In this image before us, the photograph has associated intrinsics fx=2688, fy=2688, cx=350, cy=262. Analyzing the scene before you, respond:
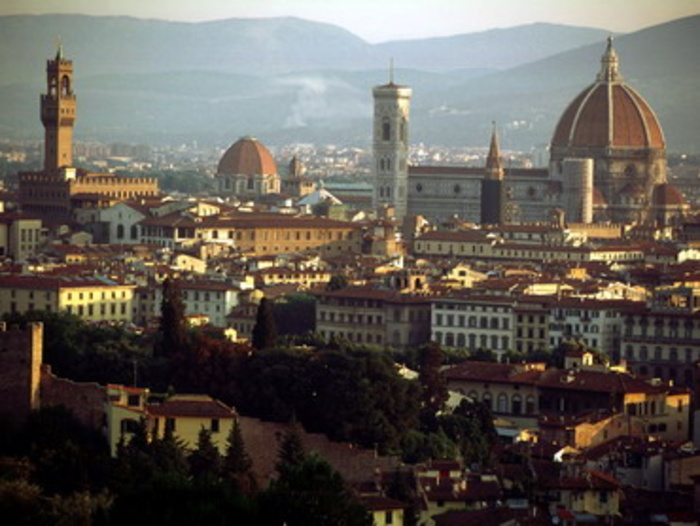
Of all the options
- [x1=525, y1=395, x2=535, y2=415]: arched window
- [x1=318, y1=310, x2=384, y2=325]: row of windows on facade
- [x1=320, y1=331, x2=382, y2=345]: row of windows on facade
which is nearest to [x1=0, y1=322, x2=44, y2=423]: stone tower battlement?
[x1=525, y1=395, x2=535, y2=415]: arched window

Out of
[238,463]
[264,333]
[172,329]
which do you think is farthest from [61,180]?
[238,463]

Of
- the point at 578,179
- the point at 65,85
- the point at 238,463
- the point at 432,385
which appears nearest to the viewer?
the point at 238,463

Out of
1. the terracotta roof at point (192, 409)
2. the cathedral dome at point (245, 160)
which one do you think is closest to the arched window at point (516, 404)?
the terracotta roof at point (192, 409)

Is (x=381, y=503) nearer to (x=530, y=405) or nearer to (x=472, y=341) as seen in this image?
(x=530, y=405)

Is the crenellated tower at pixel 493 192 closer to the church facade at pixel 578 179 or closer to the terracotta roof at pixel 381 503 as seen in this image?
the church facade at pixel 578 179

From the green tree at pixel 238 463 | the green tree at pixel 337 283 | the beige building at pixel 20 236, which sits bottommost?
the green tree at pixel 238 463

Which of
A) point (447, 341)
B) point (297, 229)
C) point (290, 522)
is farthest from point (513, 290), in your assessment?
point (290, 522)

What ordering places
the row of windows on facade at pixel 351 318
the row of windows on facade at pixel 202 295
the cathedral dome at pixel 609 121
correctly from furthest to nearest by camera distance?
the cathedral dome at pixel 609 121
the row of windows on facade at pixel 202 295
the row of windows on facade at pixel 351 318

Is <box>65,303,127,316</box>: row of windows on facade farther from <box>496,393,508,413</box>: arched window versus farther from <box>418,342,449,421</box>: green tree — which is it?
<box>496,393,508,413</box>: arched window
